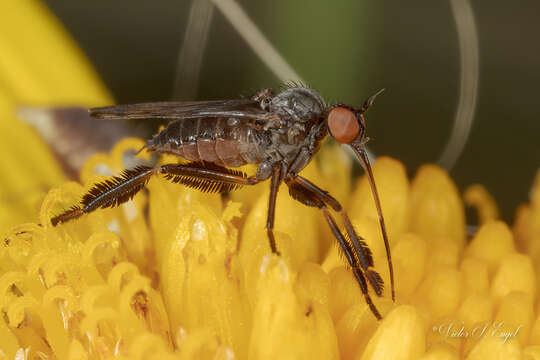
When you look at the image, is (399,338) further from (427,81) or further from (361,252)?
(427,81)

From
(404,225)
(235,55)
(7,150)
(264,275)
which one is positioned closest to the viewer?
(264,275)

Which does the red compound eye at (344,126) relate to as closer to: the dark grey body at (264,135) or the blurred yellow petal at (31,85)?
the dark grey body at (264,135)

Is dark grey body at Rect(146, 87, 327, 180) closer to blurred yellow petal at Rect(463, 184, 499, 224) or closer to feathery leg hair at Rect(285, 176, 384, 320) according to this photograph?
feathery leg hair at Rect(285, 176, 384, 320)

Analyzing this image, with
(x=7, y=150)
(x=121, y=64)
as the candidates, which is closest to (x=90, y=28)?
(x=121, y=64)

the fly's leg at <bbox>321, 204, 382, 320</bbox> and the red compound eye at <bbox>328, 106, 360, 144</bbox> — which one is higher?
the red compound eye at <bbox>328, 106, 360, 144</bbox>

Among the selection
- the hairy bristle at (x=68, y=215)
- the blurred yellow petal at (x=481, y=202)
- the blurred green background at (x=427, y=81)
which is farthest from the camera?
the blurred green background at (x=427, y=81)

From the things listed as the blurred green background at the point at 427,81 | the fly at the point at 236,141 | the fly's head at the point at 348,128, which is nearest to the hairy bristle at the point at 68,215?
the fly at the point at 236,141

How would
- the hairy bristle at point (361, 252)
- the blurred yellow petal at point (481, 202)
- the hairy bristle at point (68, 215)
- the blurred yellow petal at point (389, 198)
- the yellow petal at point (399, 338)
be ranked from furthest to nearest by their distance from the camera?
1. the blurred yellow petal at point (481, 202)
2. the blurred yellow petal at point (389, 198)
3. the hairy bristle at point (68, 215)
4. the hairy bristle at point (361, 252)
5. the yellow petal at point (399, 338)

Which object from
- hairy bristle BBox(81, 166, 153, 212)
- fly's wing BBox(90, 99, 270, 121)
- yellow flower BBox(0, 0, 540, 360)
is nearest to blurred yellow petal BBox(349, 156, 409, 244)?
yellow flower BBox(0, 0, 540, 360)

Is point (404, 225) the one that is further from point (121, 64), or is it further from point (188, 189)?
point (121, 64)
